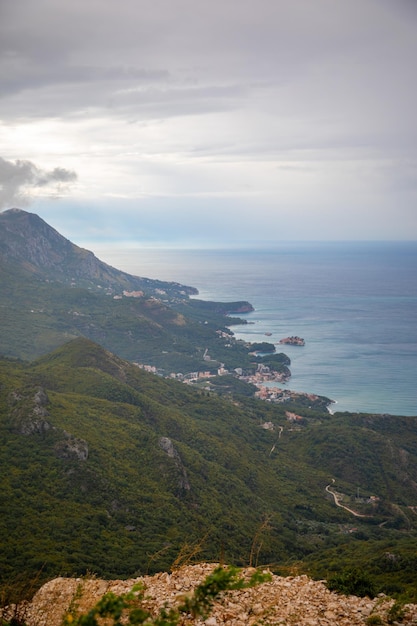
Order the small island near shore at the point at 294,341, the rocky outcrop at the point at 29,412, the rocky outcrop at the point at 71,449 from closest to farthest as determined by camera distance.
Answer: the rocky outcrop at the point at 71,449 → the rocky outcrop at the point at 29,412 → the small island near shore at the point at 294,341

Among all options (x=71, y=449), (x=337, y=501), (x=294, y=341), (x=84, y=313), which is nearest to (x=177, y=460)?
(x=71, y=449)

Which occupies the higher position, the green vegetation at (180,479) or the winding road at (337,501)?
the green vegetation at (180,479)

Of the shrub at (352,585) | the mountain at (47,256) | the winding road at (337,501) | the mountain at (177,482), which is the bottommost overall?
the winding road at (337,501)

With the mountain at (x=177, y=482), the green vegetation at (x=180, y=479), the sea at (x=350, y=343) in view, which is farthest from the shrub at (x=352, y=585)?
the sea at (x=350, y=343)

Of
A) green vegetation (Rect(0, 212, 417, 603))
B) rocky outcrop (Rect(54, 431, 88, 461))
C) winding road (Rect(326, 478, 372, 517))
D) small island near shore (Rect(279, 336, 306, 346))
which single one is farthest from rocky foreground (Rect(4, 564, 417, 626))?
small island near shore (Rect(279, 336, 306, 346))

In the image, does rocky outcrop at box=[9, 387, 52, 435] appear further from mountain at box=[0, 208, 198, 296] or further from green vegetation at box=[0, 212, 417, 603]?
mountain at box=[0, 208, 198, 296]

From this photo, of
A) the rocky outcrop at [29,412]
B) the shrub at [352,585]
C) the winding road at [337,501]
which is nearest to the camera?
the shrub at [352,585]

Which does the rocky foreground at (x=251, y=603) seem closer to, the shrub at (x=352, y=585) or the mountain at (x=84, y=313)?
the shrub at (x=352, y=585)

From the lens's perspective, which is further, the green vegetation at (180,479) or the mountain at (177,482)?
the mountain at (177,482)

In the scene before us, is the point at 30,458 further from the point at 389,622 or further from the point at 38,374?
the point at 389,622
